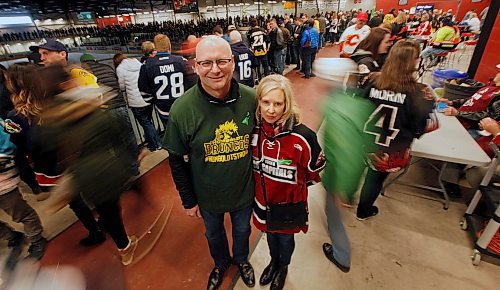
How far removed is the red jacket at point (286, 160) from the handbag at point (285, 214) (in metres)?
0.03

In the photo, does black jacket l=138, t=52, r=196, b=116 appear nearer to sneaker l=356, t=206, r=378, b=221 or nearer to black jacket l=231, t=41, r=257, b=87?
black jacket l=231, t=41, r=257, b=87

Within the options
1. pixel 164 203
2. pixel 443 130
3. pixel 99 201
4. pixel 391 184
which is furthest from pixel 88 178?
pixel 443 130

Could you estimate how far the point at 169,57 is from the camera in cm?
301

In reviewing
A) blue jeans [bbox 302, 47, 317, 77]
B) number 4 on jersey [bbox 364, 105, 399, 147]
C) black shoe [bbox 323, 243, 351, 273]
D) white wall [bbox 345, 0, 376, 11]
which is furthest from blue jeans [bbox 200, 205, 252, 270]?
white wall [bbox 345, 0, 376, 11]

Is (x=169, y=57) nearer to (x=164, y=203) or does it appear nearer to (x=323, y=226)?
(x=164, y=203)

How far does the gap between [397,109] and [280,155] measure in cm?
108

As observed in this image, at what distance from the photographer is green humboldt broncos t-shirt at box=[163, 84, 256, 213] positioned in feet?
4.56

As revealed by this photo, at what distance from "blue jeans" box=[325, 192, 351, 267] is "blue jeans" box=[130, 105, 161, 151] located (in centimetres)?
301

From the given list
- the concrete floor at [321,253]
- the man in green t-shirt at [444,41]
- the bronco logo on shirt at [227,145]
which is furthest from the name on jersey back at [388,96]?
the man in green t-shirt at [444,41]

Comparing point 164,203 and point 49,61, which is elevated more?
point 49,61

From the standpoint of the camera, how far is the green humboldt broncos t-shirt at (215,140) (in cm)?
139

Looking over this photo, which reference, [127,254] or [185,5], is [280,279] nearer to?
[127,254]

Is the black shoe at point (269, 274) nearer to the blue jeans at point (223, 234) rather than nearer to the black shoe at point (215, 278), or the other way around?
the blue jeans at point (223, 234)

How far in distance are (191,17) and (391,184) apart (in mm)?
27911
